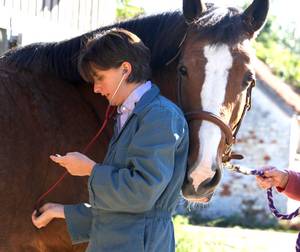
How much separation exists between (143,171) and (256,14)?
→ 1.40m

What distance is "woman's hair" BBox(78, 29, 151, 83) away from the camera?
2760mm

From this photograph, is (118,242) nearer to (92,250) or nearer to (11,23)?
(92,250)

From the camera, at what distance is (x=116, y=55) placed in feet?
9.05

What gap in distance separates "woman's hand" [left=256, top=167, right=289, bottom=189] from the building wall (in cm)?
254

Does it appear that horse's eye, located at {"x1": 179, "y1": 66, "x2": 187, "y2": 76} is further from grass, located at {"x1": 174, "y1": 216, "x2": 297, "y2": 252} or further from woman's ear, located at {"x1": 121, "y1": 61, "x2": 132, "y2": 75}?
grass, located at {"x1": 174, "y1": 216, "x2": 297, "y2": 252}

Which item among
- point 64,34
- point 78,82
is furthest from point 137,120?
point 64,34

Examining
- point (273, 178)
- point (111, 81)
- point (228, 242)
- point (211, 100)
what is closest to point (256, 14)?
point (211, 100)

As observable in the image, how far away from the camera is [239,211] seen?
59.0 feet

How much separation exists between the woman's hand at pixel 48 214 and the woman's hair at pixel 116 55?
0.64 metres

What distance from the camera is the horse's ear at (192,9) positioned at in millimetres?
3518

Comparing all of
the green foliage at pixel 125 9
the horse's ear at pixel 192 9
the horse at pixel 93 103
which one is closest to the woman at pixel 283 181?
the horse at pixel 93 103

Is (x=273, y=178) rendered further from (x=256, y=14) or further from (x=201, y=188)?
(x=256, y=14)

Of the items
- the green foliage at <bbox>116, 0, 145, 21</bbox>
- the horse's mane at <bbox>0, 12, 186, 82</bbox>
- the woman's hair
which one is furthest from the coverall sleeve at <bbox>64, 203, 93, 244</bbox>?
the green foliage at <bbox>116, 0, 145, 21</bbox>

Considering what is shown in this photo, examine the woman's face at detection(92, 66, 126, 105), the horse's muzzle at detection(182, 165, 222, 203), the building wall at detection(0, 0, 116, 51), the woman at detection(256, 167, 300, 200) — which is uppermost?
the woman's face at detection(92, 66, 126, 105)
